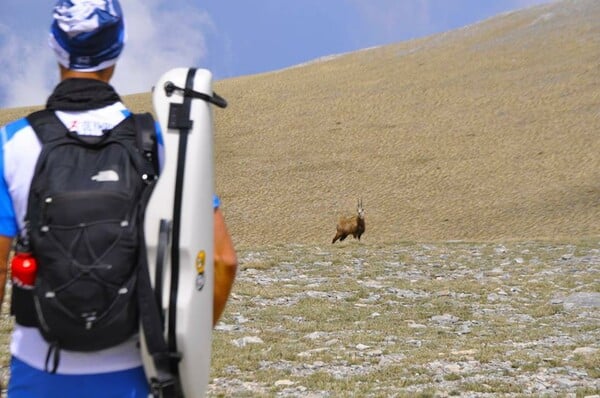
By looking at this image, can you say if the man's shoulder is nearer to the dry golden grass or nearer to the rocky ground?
the rocky ground

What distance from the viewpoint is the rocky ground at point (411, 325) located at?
841 cm

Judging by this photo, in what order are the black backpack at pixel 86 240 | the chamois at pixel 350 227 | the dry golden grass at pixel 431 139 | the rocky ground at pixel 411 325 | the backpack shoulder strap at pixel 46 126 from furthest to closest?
the dry golden grass at pixel 431 139
the chamois at pixel 350 227
the rocky ground at pixel 411 325
the backpack shoulder strap at pixel 46 126
the black backpack at pixel 86 240

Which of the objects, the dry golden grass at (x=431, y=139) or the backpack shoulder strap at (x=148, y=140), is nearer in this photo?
the backpack shoulder strap at (x=148, y=140)

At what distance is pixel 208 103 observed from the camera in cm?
299

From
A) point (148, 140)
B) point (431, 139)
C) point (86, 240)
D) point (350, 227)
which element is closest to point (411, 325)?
point (148, 140)

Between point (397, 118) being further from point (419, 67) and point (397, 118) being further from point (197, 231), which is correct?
point (197, 231)

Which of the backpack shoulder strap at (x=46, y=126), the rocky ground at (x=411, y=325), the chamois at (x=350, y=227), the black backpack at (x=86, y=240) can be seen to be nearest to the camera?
the black backpack at (x=86, y=240)

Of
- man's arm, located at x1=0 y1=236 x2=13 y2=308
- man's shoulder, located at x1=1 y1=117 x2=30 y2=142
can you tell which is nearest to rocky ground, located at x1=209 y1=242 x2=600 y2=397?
man's arm, located at x1=0 y1=236 x2=13 y2=308

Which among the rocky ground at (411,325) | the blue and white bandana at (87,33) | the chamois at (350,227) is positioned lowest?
the rocky ground at (411,325)

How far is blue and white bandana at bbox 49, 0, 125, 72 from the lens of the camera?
10.1ft

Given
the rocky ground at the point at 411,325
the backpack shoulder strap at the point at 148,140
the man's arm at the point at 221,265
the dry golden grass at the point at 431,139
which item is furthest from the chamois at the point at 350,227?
the backpack shoulder strap at the point at 148,140

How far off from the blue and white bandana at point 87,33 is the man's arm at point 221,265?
0.59m

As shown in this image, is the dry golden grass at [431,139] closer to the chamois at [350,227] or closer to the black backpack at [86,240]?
the chamois at [350,227]

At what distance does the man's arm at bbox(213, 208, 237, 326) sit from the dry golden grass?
1048 inches
